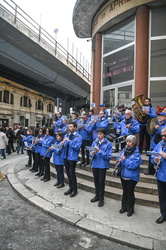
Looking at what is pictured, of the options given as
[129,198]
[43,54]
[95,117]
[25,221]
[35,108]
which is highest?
[43,54]

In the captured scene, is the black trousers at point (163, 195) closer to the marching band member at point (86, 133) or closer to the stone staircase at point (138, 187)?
the stone staircase at point (138, 187)

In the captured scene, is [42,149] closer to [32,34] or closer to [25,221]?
[25,221]

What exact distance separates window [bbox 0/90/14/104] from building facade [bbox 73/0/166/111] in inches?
699

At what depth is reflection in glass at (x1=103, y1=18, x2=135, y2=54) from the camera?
8.88m

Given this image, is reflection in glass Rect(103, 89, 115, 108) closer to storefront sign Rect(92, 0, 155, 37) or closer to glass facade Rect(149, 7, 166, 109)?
glass facade Rect(149, 7, 166, 109)

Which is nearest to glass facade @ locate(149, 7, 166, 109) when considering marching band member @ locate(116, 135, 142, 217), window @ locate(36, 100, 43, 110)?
marching band member @ locate(116, 135, 142, 217)

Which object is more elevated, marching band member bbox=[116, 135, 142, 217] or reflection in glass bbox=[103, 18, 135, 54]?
reflection in glass bbox=[103, 18, 135, 54]

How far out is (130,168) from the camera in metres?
3.76

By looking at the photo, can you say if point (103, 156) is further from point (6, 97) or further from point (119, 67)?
point (6, 97)

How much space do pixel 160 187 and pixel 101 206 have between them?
1.51 m

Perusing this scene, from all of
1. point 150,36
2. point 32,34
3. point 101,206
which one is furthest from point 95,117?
point 32,34

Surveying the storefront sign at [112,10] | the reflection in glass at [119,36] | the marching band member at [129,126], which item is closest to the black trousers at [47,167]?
the marching band member at [129,126]

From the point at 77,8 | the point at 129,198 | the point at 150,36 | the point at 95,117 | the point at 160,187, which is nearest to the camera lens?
the point at 160,187

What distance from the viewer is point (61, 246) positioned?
306cm
